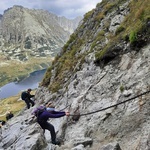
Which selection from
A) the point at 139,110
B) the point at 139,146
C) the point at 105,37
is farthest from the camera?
the point at 105,37

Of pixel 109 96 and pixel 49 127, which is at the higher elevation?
pixel 109 96

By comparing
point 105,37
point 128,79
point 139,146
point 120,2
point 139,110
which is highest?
point 120,2

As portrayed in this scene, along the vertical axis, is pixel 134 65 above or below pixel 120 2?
below

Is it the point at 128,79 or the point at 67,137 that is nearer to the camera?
the point at 128,79

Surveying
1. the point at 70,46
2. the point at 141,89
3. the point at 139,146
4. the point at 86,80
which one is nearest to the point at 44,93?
the point at 70,46

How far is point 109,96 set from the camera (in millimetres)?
20688

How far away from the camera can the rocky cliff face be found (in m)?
17.0

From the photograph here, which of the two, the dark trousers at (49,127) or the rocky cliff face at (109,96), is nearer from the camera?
the rocky cliff face at (109,96)

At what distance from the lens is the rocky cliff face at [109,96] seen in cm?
1703

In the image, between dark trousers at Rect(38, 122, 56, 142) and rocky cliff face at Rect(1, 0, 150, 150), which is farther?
dark trousers at Rect(38, 122, 56, 142)

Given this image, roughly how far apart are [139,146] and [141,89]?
4235 millimetres

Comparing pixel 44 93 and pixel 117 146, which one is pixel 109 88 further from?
pixel 44 93

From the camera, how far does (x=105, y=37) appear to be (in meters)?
28.7

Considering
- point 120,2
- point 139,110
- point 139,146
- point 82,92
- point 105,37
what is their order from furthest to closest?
point 120,2, point 105,37, point 82,92, point 139,110, point 139,146
